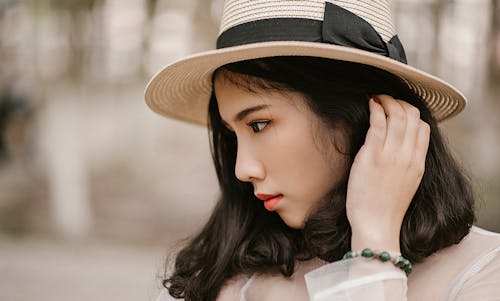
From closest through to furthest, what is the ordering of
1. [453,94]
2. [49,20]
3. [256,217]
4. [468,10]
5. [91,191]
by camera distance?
1. [453,94]
2. [256,217]
3. [49,20]
4. [468,10]
5. [91,191]

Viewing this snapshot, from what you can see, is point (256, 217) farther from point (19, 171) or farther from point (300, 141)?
point (19, 171)

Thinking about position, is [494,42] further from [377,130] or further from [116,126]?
[377,130]

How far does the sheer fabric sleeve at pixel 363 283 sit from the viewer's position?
5.39 ft

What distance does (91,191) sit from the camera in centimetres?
921

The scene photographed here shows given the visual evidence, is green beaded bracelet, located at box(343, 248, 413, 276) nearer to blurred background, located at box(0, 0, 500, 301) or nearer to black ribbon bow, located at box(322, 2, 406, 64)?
black ribbon bow, located at box(322, 2, 406, 64)

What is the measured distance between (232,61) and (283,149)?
254 mm

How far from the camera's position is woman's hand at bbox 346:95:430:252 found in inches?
67.9

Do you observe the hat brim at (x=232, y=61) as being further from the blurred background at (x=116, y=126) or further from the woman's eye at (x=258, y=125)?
the blurred background at (x=116, y=126)

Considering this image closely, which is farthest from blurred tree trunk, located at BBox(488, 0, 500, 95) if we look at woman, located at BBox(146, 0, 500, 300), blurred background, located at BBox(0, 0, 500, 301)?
woman, located at BBox(146, 0, 500, 300)

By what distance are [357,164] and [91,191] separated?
306 inches

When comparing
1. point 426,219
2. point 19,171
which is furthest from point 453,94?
point 19,171

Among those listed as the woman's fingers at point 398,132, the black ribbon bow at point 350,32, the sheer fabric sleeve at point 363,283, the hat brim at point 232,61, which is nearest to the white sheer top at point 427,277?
the sheer fabric sleeve at point 363,283

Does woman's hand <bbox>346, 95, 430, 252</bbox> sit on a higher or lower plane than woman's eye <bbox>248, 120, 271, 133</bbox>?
lower

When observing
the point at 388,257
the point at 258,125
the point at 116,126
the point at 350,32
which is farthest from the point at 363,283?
the point at 116,126
